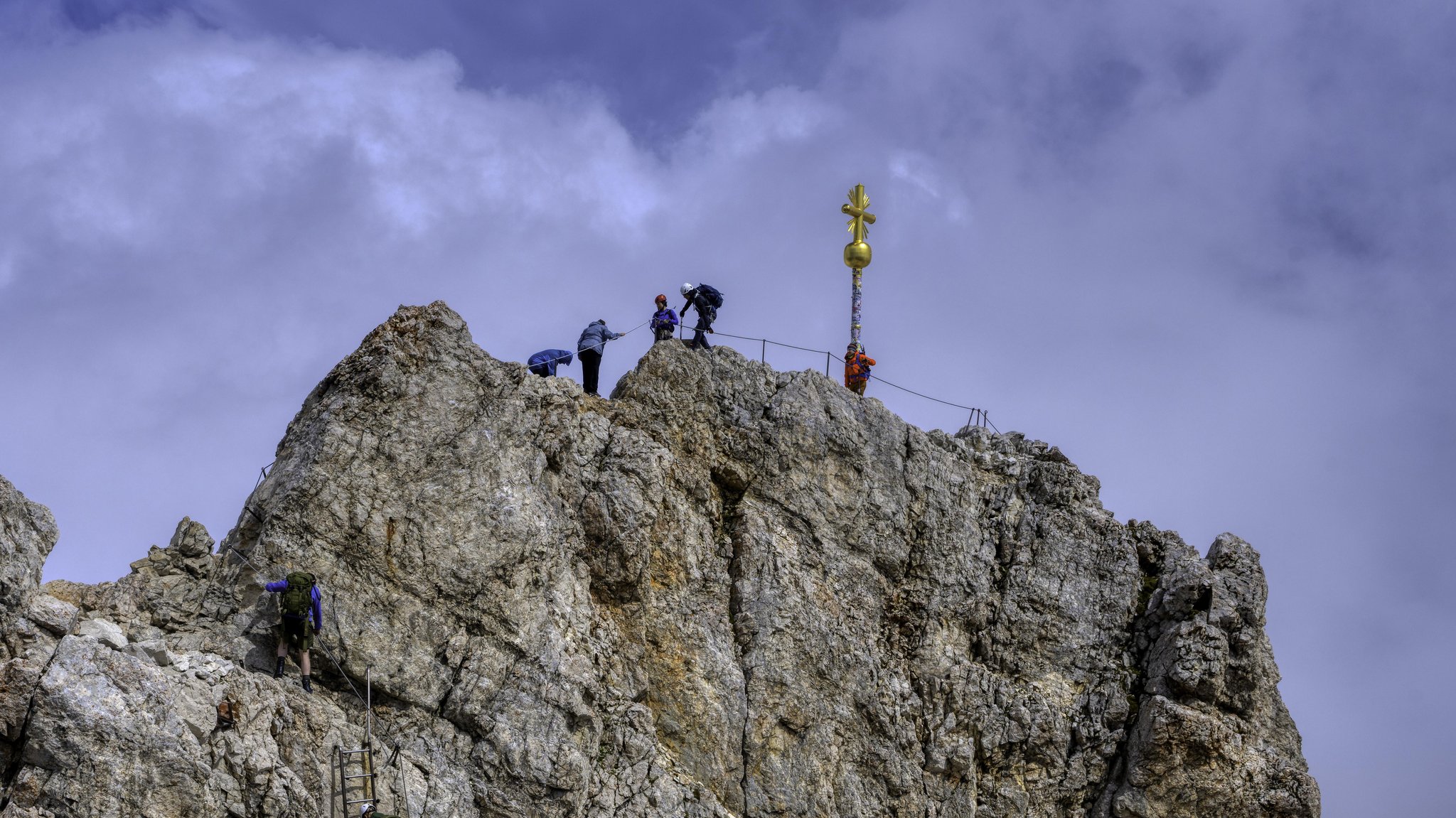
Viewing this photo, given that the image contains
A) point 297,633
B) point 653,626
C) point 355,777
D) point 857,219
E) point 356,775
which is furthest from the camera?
point 857,219

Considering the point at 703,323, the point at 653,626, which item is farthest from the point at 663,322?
the point at 653,626

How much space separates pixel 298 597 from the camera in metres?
29.3

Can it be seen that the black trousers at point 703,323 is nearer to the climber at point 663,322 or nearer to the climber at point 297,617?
the climber at point 663,322

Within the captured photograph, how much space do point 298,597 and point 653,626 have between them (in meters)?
8.13

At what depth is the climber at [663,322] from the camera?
4081 cm

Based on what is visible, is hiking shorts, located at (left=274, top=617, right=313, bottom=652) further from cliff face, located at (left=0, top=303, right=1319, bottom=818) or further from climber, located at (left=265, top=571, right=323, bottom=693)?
cliff face, located at (left=0, top=303, right=1319, bottom=818)

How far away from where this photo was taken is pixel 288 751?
27562mm

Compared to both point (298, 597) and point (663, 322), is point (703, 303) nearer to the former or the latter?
point (663, 322)

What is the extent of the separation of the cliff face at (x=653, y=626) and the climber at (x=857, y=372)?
2817mm

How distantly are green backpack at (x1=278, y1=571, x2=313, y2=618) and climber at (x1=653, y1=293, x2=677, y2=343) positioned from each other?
13785 millimetres

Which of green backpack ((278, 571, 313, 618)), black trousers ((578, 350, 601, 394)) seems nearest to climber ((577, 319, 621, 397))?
black trousers ((578, 350, 601, 394))

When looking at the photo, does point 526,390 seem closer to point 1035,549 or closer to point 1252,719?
point 1035,549

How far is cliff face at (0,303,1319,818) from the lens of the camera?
90.7 feet

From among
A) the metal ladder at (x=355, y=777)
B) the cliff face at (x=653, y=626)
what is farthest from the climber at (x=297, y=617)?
the metal ladder at (x=355, y=777)
